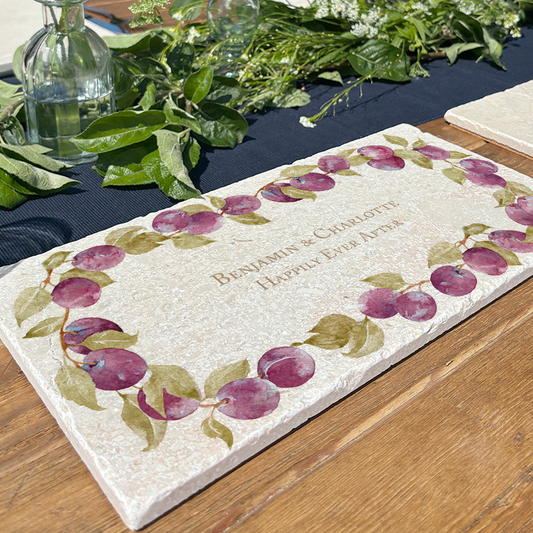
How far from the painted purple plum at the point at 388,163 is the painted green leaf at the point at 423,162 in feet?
0.08

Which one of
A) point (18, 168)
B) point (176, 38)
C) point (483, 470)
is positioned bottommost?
point (483, 470)

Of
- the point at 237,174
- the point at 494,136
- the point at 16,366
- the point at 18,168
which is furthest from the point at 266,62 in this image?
the point at 16,366

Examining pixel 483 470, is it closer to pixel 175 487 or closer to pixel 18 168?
pixel 175 487

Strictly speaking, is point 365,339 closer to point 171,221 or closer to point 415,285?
point 415,285

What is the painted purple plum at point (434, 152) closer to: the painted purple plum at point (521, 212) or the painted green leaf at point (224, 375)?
the painted purple plum at point (521, 212)

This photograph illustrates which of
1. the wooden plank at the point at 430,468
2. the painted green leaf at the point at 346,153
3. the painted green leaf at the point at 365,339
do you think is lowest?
the wooden plank at the point at 430,468

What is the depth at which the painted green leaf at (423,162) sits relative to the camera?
38.3 inches

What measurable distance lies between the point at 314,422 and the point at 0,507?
289mm

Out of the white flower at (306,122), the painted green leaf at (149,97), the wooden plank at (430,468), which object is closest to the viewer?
the wooden plank at (430,468)

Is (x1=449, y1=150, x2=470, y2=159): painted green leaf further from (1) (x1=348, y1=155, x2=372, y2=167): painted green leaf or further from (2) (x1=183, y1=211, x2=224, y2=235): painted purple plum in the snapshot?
(2) (x1=183, y1=211, x2=224, y2=235): painted purple plum

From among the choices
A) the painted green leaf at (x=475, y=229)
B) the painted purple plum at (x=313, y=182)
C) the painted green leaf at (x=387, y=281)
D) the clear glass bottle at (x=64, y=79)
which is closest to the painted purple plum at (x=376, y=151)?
the painted purple plum at (x=313, y=182)

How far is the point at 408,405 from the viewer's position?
62cm

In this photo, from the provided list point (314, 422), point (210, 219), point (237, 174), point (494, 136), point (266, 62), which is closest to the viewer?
point (314, 422)

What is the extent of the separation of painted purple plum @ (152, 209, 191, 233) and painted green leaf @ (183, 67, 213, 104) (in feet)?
0.90
